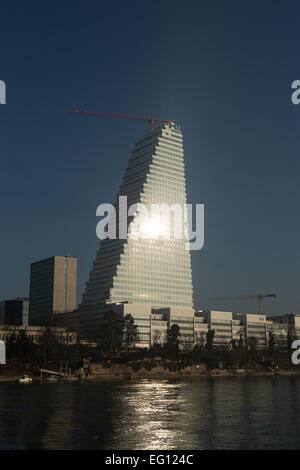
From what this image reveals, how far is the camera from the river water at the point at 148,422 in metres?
63.8

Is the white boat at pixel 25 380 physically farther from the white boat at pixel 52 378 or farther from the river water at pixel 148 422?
the river water at pixel 148 422

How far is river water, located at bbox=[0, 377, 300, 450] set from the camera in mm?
→ 63781

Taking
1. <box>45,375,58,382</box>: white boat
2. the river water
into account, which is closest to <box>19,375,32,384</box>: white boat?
<box>45,375,58,382</box>: white boat

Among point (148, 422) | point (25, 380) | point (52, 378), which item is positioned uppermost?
point (148, 422)

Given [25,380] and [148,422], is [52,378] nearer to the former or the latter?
[25,380]

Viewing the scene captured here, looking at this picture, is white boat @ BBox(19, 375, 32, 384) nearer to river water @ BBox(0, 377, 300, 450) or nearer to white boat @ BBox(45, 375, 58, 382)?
white boat @ BBox(45, 375, 58, 382)

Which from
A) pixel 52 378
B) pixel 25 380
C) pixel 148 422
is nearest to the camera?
pixel 148 422

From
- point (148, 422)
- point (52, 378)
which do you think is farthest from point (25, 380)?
point (148, 422)

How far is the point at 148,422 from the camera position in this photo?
79.4 metres

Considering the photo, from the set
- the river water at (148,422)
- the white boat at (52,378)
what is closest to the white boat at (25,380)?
the white boat at (52,378)
